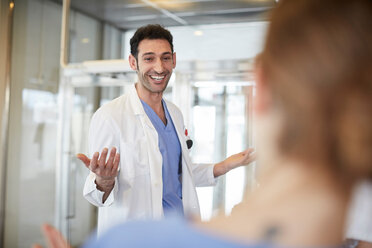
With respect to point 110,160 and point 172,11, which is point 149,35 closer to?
point 110,160

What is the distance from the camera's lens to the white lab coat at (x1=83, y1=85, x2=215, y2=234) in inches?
77.0

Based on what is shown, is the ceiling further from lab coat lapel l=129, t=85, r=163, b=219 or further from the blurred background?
lab coat lapel l=129, t=85, r=163, b=219

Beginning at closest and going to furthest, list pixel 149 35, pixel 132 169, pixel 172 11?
pixel 132 169
pixel 149 35
pixel 172 11

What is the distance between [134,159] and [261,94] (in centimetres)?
159

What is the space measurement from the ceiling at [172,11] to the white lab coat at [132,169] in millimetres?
1878

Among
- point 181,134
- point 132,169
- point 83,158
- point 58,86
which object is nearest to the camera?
point 83,158

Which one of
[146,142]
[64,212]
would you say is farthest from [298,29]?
[64,212]

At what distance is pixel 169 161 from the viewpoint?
2094mm

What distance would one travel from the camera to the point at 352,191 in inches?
17.9

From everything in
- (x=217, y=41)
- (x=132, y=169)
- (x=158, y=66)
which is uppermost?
(x=217, y=41)

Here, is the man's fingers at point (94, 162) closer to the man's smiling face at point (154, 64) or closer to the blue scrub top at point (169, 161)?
the blue scrub top at point (169, 161)

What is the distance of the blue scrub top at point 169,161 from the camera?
6.68ft

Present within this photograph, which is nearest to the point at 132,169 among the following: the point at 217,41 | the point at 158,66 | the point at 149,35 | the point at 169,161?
the point at 169,161

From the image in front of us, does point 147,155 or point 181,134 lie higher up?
point 181,134
